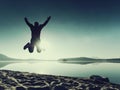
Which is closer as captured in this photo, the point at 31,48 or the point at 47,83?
the point at 31,48

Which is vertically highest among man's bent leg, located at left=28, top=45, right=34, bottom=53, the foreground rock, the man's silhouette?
the man's silhouette

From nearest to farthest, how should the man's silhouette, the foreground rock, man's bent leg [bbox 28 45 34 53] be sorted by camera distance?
man's bent leg [bbox 28 45 34 53]
the man's silhouette
the foreground rock

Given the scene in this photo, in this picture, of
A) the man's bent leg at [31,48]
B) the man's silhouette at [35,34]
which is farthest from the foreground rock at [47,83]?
the man's bent leg at [31,48]

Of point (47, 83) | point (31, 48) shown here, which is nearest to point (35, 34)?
point (31, 48)

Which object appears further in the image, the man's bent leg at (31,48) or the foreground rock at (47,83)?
the foreground rock at (47,83)

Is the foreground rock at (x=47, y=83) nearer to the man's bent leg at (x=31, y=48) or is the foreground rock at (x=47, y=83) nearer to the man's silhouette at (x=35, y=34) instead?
the man's silhouette at (x=35, y=34)

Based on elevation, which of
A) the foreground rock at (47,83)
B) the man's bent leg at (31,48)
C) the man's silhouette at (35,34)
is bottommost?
the foreground rock at (47,83)

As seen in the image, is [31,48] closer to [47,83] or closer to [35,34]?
[35,34]

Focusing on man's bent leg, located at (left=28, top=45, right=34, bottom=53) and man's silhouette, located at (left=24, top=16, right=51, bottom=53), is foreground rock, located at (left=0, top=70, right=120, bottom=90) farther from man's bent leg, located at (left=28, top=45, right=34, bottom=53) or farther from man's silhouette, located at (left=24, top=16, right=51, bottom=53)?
man's bent leg, located at (left=28, top=45, right=34, bottom=53)

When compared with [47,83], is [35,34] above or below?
above

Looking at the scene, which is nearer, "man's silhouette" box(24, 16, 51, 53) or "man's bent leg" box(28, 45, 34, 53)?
"man's bent leg" box(28, 45, 34, 53)

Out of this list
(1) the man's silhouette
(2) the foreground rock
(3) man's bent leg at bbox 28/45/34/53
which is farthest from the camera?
(2) the foreground rock

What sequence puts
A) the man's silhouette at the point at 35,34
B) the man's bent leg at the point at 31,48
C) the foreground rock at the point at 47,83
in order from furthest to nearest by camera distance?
1. the foreground rock at the point at 47,83
2. the man's silhouette at the point at 35,34
3. the man's bent leg at the point at 31,48

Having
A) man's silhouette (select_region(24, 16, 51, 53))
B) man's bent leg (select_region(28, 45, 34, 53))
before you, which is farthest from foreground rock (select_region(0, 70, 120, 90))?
man's bent leg (select_region(28, 45, 34, 53))
